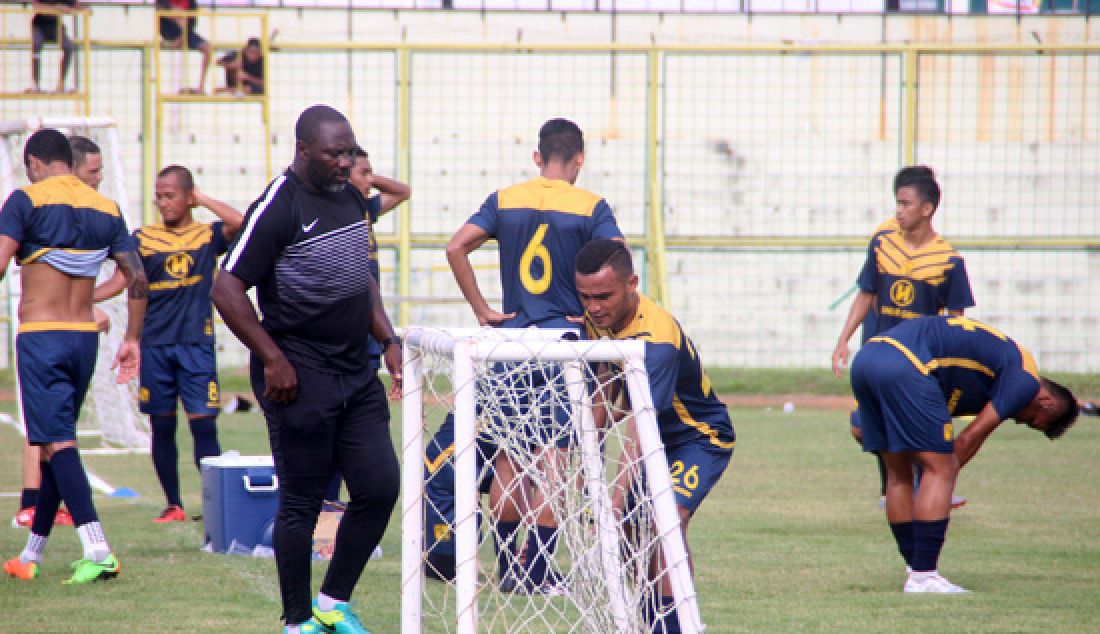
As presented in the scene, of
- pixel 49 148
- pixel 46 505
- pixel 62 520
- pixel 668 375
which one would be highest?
pixel 49 148

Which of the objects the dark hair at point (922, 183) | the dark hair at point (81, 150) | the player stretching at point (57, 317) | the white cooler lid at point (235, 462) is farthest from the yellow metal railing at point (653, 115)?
the player stretching at point (57, 317)

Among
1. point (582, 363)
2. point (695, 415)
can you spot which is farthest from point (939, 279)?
point (582, 363)

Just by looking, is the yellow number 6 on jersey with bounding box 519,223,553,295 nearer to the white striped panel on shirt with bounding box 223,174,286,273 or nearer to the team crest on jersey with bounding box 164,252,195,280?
the white striped panel on shirt with bounding box 223,174,286,273

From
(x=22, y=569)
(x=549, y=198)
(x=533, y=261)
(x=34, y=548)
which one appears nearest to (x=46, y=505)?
(x=34, y=548)

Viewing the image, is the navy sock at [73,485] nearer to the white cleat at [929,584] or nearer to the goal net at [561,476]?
the goal net at [561,476]

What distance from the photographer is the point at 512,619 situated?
18.7 ft

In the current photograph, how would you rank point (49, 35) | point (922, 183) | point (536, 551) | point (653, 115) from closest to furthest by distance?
point (536, 551)
point (922, 183)
point (653, 115)
point (49, 35)

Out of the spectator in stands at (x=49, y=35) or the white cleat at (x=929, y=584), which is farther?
the spectator in stands at (x=49, y=35)

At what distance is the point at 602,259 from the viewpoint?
15.5 feet

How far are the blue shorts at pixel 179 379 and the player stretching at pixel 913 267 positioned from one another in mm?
4102

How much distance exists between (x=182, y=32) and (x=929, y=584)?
14187 mm

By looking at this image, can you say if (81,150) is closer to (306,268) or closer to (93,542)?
(93,542)

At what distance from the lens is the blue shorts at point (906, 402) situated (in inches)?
244

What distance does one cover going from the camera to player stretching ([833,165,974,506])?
8438mm
